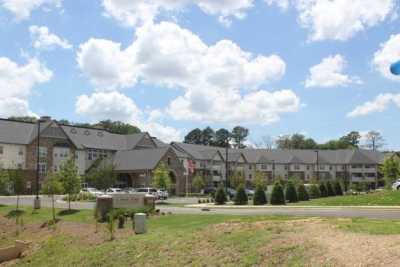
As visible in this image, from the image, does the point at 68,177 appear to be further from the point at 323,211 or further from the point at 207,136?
the point at 207,136

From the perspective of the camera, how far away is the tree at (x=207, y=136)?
15948cm

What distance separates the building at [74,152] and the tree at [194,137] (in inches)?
2596

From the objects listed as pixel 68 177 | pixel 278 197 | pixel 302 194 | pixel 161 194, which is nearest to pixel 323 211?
pixel 278 197

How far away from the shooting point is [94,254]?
17.5m

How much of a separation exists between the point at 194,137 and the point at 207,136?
399 cm

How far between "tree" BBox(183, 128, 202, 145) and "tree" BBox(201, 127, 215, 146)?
0.94 m

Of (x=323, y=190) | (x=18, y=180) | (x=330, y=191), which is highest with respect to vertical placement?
(x=18, y=180)

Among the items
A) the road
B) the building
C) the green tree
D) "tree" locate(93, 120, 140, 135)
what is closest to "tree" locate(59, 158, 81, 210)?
the road

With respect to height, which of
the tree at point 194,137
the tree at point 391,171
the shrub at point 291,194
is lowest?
the shrub at point 291,194

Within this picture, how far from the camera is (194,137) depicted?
159 meters

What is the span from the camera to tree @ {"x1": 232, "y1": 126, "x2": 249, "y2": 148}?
544ft

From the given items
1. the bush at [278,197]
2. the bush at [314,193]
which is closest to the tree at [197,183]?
the bush at [314,193]

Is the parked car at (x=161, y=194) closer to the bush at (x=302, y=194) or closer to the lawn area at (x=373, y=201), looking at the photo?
the bush at (x=302, y=194)

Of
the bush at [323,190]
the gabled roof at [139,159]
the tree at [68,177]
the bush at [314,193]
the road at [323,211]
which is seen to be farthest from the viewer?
the gabled roof at [139,159]
